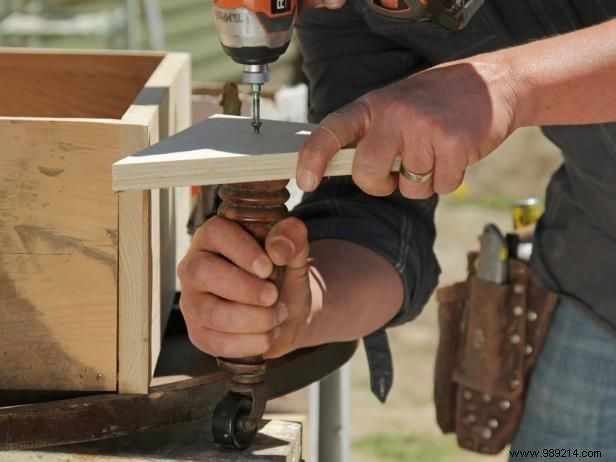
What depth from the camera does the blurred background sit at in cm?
402

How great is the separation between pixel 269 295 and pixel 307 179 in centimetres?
23

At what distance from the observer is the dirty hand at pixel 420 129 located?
131cm

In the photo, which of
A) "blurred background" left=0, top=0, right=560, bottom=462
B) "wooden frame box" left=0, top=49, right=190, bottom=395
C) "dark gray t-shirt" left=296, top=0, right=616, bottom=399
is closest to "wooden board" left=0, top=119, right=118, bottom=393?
"wooden frame box" left=0, top=49, right=190, bottom=395

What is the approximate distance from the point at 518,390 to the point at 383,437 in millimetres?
1804

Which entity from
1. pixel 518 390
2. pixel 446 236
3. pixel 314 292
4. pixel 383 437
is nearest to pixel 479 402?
pixel 518 390

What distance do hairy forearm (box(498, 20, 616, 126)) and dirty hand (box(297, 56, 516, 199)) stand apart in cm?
4

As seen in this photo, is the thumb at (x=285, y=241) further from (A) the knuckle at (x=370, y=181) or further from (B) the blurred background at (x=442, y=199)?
(B) the blurred background at (x=442, y=199)

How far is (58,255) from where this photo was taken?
154cm

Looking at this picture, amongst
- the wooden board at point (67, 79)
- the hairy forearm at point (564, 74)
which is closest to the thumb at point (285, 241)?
the hairy forearm at point (564, 74)

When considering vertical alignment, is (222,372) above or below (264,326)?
below

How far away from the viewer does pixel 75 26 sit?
5324 millimetres

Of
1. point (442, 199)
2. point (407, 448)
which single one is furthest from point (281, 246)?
point (442, 199)

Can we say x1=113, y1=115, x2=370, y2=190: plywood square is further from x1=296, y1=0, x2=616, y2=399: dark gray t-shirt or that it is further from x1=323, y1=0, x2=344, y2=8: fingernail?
x1=296, y1=0, x2=616, y2=399: dark gray t-shirt

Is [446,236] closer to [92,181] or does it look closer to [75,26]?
[75,26]
